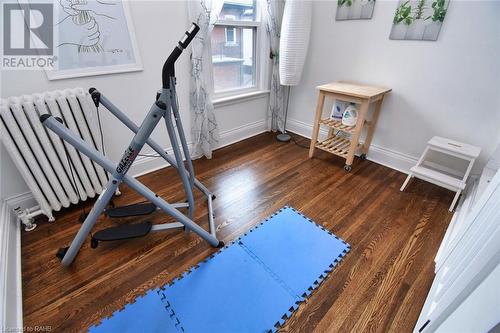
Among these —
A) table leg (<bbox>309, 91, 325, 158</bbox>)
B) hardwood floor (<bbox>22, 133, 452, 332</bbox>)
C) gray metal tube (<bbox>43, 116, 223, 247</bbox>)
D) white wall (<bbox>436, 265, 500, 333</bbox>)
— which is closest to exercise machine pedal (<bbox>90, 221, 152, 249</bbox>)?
hardwood floor (<bbox>22, 133, 452, 332</bbox>)

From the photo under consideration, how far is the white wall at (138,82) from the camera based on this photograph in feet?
4.79

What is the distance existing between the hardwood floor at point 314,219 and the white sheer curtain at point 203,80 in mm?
260

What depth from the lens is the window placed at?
90.4 inches

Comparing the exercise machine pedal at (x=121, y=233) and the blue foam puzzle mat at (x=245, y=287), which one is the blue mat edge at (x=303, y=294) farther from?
the exercise machine pedal at (x=121, y=233)

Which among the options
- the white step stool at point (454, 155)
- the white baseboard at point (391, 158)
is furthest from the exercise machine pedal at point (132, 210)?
the white baseboard at point (391, 158)

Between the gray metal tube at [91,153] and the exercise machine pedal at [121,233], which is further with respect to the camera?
the exercise machine pedal at [121,233]

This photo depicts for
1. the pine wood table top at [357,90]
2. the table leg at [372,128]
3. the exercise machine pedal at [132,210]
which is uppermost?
the pine wood table top at [357,90]

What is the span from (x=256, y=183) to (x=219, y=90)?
1.18 metres

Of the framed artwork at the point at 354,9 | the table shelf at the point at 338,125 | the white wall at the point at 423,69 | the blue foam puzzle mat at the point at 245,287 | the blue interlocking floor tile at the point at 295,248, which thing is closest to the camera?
the blue foam puzzle mat at the point at 245,287

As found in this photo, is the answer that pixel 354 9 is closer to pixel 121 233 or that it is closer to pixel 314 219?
pixel 314 219

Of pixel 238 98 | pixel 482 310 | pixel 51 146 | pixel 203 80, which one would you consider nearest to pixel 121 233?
pixel 51 146

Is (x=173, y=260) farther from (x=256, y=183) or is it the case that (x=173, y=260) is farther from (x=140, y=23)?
(x=140, y=23)

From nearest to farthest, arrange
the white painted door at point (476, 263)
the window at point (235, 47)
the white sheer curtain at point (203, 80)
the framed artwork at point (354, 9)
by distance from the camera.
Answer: the white painted door at point (476, 263), the white sheer curtain at point (203, 80), the framed artwork at point (354, 9), the window at point (235, 47)

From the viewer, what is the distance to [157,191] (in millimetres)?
1942
